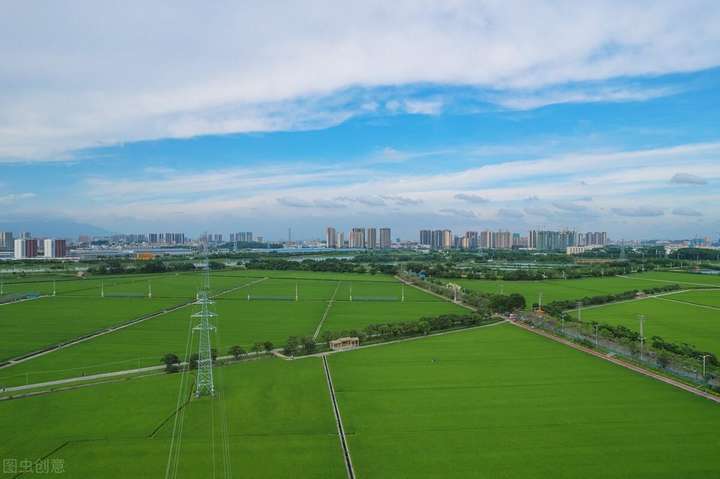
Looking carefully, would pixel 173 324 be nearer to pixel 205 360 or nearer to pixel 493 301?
pixel 205 360

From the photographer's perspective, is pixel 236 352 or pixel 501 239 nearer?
pixel 236 352

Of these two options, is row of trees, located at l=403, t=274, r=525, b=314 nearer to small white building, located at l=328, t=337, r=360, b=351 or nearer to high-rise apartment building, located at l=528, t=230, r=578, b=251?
small white building, located at l=328, t=337, r=360, b=351

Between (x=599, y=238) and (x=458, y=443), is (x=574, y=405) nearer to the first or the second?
(x=458, y=443)

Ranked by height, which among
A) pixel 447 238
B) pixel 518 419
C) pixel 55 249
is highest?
pixel 447 238

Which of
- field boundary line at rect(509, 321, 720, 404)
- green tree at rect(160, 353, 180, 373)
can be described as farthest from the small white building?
field boundary line at rect(509, 321, 720, 404)

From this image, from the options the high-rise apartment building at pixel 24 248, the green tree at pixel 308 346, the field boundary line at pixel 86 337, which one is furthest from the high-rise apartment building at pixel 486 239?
the green tree at pixel 308 346

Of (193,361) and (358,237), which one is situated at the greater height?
(358,237)

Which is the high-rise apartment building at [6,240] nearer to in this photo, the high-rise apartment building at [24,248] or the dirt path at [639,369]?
the high-rise apartment building at [24,248]

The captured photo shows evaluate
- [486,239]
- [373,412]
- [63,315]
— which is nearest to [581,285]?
[373,412]
